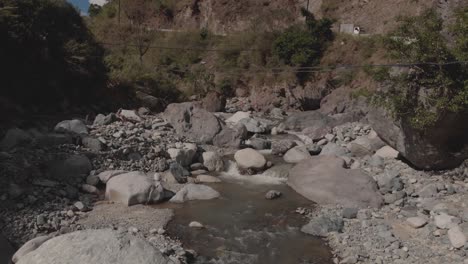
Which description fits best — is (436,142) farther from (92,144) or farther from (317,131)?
(92,144)

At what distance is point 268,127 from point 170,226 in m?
10.1

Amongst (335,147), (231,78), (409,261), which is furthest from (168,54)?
(409,261)

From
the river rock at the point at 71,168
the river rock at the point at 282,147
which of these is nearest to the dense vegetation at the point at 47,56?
the river rock at the point at 71,168

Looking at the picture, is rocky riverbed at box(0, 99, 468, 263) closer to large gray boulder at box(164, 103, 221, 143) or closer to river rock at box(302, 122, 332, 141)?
large gray boulder at box(164, 103, 221, 143)

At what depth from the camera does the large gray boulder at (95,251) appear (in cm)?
496

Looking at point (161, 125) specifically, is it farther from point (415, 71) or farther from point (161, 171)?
point (415, 71)

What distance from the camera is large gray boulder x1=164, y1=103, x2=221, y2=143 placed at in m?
13.9

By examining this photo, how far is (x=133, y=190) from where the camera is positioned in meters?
8.76

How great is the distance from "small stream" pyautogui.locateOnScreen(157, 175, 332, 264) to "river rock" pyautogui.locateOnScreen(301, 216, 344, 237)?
0.16 metres

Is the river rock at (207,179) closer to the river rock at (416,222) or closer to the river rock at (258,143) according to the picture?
the river rock at (258,143)

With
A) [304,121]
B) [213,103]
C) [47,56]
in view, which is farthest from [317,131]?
[47,56]

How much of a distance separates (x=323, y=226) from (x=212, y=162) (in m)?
4.65

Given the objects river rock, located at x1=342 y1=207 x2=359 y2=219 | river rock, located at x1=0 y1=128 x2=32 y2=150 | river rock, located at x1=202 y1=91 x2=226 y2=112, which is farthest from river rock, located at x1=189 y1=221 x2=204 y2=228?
river rock, located at x1=202 y1=91 x2=226 y2=112

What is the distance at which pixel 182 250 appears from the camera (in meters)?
6.94
